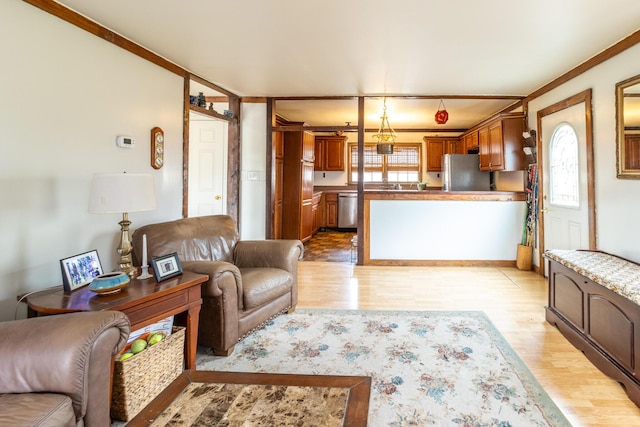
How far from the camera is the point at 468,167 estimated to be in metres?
5.95

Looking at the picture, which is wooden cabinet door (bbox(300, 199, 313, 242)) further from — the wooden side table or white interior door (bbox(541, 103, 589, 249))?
the wooden side table

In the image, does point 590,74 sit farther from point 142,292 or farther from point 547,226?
point 142,292

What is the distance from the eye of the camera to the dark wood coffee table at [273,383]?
3.97 ft

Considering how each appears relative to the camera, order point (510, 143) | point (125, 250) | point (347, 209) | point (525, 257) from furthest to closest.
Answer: point (347, 209) < point (510, 143) < point (525, 257) < point (125, 250)

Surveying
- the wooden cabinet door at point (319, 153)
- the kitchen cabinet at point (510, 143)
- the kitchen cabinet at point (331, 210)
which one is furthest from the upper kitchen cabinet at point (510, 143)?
the wooden cabinet door at point (319, 153)

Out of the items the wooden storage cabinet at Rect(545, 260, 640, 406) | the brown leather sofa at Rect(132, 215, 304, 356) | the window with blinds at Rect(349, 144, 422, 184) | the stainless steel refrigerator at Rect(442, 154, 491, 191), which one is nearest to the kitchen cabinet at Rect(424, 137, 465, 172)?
the window with blinds at Rect(349, 144, 422, 184)

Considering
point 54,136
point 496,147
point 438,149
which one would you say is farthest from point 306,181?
point 54,136

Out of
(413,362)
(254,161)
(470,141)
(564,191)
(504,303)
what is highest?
(470,141)

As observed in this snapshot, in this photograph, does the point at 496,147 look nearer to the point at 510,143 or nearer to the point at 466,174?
the point at 510,143


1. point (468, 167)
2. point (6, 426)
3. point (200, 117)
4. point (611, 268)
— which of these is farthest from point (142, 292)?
point (468, 167)

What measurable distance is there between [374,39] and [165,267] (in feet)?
8.14

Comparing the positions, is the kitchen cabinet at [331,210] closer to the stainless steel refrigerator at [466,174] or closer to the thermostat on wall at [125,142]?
the stainless steel refrigerator at [466,174]

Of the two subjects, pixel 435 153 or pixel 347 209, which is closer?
pixel 435 153

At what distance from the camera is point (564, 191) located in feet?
12.9
